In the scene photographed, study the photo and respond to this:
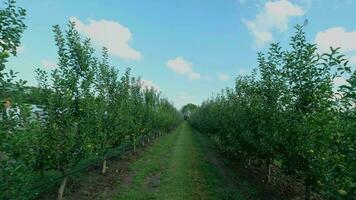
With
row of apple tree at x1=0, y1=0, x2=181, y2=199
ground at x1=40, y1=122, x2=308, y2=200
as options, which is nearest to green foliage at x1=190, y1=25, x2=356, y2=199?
ground at x1=40, y1=122, x2=308, y2=200

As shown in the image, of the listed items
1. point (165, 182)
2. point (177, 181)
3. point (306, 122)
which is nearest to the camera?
point (306, 122)

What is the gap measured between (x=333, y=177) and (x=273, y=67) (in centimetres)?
802

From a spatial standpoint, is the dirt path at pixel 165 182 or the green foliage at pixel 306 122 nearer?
the green foliage at pixel 306 122

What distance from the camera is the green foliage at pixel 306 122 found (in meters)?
4.23

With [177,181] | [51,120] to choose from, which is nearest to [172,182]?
[177,181]

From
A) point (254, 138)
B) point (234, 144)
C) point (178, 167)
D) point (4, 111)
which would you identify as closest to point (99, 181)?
point (178, 167)

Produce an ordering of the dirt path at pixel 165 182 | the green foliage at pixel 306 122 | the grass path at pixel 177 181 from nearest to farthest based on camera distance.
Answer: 1. the green foliage at pixel 306 122
2. the dirt path at pixel 165 182
3. the grass path at pixel 177 181

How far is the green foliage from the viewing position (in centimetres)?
423

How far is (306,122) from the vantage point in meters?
7.72

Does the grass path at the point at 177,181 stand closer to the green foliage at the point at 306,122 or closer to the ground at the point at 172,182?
the ground at the point at 172,182

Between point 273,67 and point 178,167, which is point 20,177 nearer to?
point 273,67

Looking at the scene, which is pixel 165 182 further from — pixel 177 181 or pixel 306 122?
pixel 306 122

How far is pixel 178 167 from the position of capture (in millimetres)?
16453

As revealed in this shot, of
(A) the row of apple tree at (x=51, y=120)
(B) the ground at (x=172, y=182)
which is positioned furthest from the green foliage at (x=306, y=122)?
(A) the row of apple tree at (x=51, y=120)
